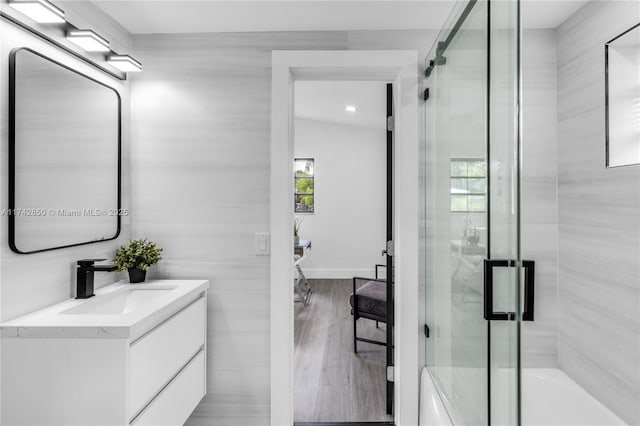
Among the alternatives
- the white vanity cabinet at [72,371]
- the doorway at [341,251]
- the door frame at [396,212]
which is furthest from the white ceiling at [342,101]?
the white vanity cabinet at [72,371]

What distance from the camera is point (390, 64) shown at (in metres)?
1.88

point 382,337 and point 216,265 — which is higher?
point 216,265

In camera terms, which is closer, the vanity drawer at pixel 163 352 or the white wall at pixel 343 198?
the vanity drawer at pixel 163 352

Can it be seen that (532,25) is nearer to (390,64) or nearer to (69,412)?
(390,64)

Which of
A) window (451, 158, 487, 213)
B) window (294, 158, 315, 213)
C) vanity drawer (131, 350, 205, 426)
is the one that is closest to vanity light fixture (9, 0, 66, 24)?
vanity drawer (131, 350, 205, 426)

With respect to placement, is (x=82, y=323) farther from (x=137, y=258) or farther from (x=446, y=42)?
(x=446, y=42)

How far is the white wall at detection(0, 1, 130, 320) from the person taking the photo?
1.25 meters

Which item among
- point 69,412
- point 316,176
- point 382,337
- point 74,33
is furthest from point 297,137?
point 69,412

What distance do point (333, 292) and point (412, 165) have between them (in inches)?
142

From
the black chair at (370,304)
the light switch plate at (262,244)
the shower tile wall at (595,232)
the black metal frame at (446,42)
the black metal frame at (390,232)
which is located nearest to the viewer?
the black metal frame at (446,42)

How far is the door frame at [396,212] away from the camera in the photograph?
6.17 ft

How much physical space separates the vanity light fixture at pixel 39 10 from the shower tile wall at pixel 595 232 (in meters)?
2.22

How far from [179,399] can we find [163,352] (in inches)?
12.3

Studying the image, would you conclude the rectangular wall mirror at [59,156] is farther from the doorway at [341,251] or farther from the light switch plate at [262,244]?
the doorway at [341,251]
